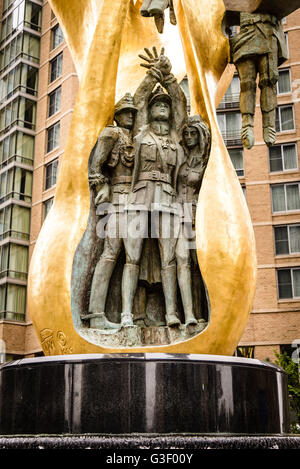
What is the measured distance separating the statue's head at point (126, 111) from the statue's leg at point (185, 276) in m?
1.72

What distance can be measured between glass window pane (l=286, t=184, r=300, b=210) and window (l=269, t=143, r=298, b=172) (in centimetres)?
93

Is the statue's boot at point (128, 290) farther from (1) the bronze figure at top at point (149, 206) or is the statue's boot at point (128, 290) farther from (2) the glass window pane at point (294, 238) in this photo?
(2) the glass window pane at point (294, 238)

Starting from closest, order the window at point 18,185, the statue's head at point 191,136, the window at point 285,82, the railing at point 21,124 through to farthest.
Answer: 1. the statue's head at point 191,136
2. the window at point 285,82
3. the window at point 18,185
4. the railing at point 21,124

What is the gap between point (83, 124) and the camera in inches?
318

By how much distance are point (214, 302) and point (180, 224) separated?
3.93 feet

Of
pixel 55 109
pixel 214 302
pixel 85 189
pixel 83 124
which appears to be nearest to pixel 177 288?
pixel 214 302

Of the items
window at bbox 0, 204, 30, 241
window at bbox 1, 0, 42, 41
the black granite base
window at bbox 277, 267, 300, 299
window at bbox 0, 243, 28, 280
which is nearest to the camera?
the black granite base

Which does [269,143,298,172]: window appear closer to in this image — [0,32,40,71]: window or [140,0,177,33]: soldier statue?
[0,32,40,71]: window

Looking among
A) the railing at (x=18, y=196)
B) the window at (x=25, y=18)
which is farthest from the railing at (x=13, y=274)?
the window at (x=25, y=18)

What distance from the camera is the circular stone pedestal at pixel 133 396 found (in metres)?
6.10

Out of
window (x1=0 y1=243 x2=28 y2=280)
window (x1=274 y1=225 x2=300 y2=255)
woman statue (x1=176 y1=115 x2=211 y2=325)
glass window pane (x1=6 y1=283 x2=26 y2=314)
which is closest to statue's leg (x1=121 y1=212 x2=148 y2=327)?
woman statue (x1=176 y1=115 x2=211 y2=325)

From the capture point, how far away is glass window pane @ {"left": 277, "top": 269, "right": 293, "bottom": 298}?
27.9m
